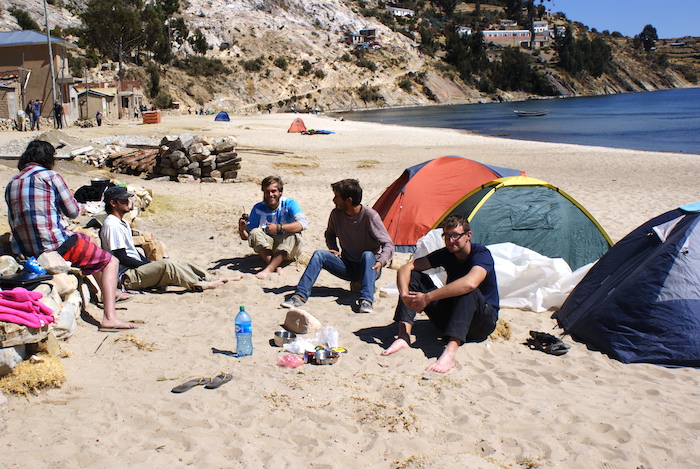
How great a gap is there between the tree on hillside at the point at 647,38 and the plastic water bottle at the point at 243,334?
632 ft

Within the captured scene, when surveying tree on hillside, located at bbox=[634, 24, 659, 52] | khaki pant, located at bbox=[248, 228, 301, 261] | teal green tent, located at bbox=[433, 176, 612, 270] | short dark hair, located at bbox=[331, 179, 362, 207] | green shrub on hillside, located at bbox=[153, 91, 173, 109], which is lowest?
khaki pant, located at bbox=[248, 228, 301, 261]

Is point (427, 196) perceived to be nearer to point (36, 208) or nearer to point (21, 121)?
point (36, 208)

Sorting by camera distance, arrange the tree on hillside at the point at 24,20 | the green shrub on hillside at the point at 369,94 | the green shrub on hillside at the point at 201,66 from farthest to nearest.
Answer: the green shrub on hillside at the point at 369,94
the green shrub on hillside at the point at 201,66
the tree on hillside at the point at 24,20

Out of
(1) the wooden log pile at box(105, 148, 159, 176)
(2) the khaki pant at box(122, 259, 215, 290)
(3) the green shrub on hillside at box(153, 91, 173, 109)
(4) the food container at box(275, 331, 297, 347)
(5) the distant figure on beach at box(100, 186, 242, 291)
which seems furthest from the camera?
(3) the green shrub on hillside at box(153, 91, 173, 109)

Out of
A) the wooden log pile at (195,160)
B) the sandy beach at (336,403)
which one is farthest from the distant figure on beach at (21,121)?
the sandy beach at (336,403)

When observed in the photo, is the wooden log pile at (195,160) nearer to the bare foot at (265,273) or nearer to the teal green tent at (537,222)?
the bare foot at (265,273)

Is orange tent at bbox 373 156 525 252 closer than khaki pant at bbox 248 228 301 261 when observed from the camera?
No

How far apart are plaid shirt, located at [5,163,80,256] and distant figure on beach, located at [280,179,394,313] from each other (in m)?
→ 2.23

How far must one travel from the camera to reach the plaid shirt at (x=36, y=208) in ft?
16.0

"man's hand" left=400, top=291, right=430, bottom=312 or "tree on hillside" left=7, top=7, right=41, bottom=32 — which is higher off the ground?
"tree on hillside" left=7, top=7, right=41, bottom=32

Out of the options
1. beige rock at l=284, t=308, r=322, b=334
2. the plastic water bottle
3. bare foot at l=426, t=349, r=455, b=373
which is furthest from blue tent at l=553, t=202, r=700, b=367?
the plastic water bottle

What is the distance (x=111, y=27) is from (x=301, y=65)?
35.9m

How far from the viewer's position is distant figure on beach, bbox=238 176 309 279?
6.89 m

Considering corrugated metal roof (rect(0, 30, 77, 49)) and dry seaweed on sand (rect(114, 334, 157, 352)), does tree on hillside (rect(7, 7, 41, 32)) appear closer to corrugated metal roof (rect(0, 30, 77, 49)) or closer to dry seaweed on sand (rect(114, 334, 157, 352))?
corrugated metal roof (rect(0, 30, 77, 49))
